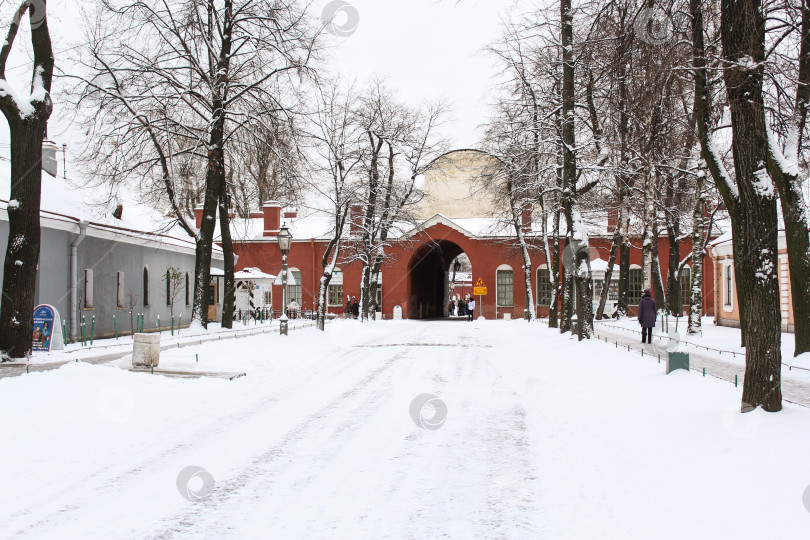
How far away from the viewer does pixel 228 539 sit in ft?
15.1

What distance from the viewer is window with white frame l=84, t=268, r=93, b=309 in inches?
894

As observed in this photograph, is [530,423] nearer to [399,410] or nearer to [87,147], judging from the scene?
[399,410]

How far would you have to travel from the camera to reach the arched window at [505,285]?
49656 millimetres

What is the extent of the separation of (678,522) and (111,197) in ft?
67.8

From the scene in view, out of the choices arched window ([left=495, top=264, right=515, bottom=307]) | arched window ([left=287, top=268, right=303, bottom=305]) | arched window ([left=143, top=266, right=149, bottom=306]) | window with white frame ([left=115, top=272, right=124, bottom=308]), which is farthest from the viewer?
arched window ([left=287, top=268, right=303, bottom=305])

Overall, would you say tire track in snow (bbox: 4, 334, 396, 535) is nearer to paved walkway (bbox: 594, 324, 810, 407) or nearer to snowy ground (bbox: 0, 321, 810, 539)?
snowy ground (bbox: 0, 321, 810, 539)

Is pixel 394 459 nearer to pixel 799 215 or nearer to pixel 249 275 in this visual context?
pixel 799 215

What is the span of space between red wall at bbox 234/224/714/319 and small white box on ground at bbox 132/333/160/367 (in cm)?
3438

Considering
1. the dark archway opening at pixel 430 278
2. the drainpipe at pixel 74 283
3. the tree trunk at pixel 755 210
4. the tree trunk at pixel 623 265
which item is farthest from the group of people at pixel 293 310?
the tree trunk at pixel 755 210

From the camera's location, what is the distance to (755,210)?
8.13 meters

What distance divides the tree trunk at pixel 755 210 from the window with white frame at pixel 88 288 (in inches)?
805

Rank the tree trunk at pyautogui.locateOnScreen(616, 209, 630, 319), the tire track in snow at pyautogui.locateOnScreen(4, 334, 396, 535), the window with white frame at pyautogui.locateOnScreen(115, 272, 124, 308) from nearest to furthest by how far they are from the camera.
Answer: the tire track in snow at pyautogui.locateOnScreen(4, 334, 396, 535), the window with white frame at pyautogui.locateOnScreen(115, 272, 124, 308), the tree trunk at pyautogui.locateOnScreen(616, 209, 630, 319)

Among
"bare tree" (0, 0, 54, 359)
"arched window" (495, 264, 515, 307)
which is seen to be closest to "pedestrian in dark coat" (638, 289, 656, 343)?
"bare tree" (0, 0, 54, 359)

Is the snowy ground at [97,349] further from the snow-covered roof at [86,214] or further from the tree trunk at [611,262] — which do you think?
the tree trunk at [611,262]
